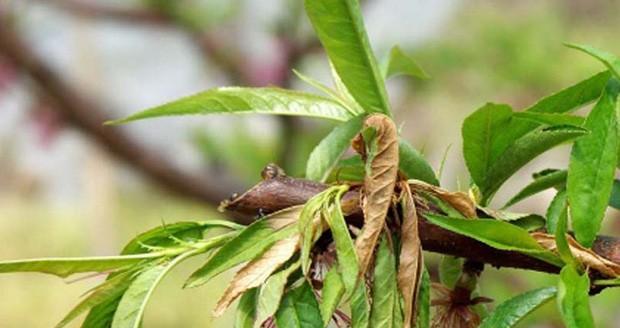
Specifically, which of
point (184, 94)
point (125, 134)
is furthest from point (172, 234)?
point (184, 94)

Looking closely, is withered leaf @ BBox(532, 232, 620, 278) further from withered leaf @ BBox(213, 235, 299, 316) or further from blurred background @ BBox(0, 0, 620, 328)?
blurred background @ BBox(0, 0, 620, 328)

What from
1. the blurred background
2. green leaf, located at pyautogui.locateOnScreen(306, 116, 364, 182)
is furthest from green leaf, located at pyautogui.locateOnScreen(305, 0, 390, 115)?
the blurred background

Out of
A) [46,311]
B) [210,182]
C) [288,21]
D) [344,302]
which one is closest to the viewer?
[344,302]

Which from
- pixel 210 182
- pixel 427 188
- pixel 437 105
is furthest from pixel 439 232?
pixel 437 105

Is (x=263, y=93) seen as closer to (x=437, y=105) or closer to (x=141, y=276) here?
(x=141, y=276)

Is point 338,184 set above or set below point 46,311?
above

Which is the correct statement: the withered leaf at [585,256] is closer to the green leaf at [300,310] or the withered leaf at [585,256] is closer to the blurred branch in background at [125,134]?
the green leaf at [300,310]

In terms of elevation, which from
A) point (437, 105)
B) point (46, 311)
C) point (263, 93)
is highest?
point (263, 93)

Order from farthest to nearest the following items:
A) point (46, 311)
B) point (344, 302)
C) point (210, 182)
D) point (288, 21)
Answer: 1. point (46, 311)
2. point (288, 21)
3. point (210, 182)
4. point (344, 302)
